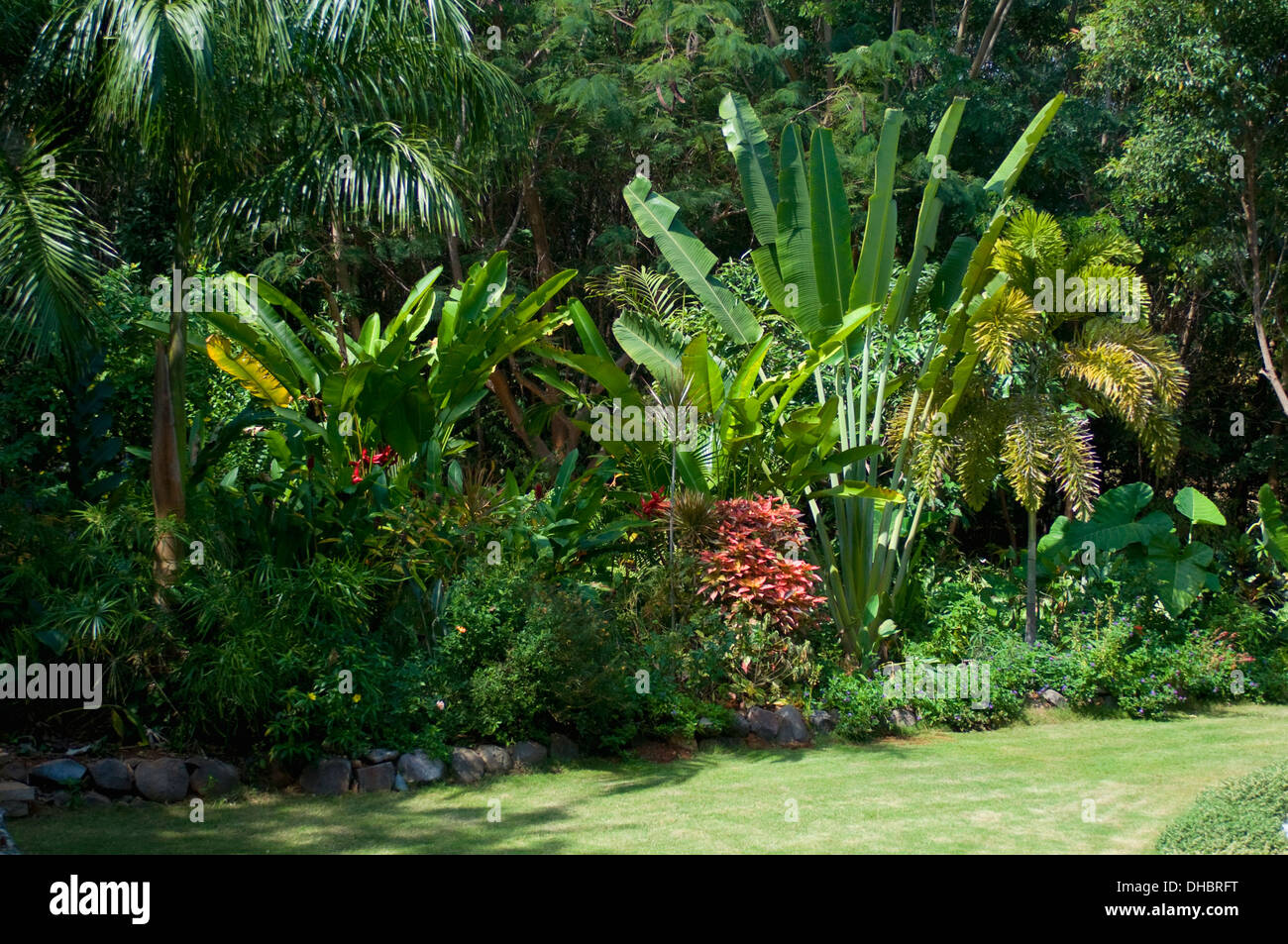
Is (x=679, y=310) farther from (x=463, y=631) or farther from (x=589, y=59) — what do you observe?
(x=463, y=631)

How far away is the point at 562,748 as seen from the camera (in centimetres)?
754

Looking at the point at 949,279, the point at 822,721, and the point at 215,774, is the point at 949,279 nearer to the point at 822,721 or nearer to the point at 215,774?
the point at 822,721

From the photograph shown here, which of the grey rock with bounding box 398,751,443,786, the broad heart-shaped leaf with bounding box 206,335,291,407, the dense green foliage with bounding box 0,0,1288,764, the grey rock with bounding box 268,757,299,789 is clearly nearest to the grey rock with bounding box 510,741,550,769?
the dense green foliage with bounding box 0,0,1288,764

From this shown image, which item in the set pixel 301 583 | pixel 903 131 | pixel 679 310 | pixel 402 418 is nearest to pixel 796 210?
pixel 679 310

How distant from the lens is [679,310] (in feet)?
42.1

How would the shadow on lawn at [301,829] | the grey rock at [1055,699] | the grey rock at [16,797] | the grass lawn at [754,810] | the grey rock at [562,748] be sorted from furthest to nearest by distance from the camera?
the grey rock at [1055,699], the grey rock at [562,748], the grey rock at [16,797], the grass lawn at [754,810], the shadow on lawn at [301,829]

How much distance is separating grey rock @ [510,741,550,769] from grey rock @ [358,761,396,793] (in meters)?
0.85

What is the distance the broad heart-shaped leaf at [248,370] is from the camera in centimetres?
1002

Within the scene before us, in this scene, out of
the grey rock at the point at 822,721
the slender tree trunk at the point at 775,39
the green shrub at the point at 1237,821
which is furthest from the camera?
Answer: the slender tree trunk at the point at 775,39

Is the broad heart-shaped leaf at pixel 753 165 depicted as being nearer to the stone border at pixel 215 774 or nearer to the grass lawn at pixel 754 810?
the grass lawn at pixel 754 810

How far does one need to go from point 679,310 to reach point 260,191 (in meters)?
6.07

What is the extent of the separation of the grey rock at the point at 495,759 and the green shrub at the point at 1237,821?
3863 mm

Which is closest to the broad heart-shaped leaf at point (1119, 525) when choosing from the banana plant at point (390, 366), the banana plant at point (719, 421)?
the banana plant at point (719, 421)

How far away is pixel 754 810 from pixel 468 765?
1867 millimetres
